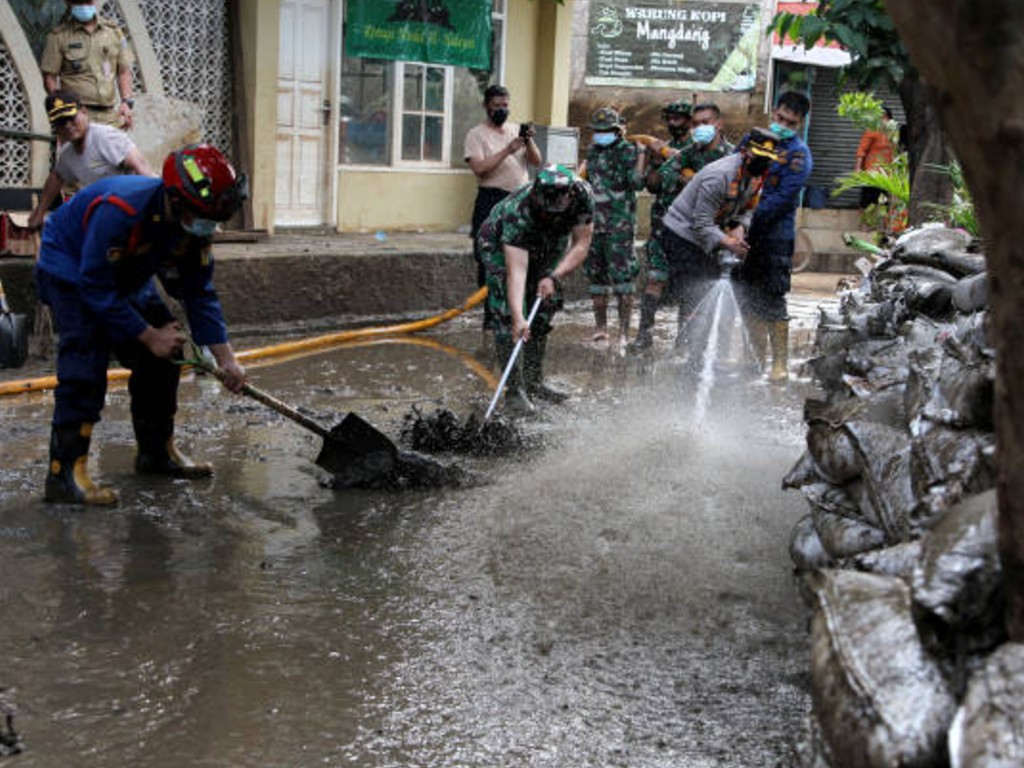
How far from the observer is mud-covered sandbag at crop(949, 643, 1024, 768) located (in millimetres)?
2115

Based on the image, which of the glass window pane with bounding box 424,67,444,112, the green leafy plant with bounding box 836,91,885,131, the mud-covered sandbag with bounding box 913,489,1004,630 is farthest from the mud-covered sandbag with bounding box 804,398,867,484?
the green leafy plant with bounding box 836,91,885,131

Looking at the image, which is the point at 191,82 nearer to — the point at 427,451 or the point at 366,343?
the point at 366,343

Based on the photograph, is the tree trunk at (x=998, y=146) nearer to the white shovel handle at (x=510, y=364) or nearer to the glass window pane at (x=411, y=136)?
the white shovel handle at (x=510, y=364)

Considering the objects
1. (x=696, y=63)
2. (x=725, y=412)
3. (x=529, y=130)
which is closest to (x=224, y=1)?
(x=529, y=130)

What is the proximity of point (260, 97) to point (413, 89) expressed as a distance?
245 cm

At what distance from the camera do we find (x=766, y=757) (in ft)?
10.9

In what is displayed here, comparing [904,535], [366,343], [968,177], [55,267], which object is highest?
[968,177]

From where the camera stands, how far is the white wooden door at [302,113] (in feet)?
41.0

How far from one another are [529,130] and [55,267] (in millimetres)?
6106

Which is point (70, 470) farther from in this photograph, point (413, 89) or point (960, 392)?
point (413, 89)

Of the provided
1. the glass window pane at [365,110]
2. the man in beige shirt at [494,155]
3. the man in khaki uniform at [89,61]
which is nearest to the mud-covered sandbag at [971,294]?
the man in beige shirt at [494,155]

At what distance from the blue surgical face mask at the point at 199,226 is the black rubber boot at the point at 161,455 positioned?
1.05 meters

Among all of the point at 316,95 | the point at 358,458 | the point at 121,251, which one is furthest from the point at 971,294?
the point at 316,95

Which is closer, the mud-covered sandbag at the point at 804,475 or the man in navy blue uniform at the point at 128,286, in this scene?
the mud-covered sandbag at the point at 804,475
